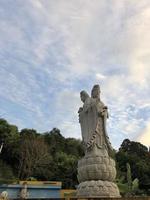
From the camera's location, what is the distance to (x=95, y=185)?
9.09 metres

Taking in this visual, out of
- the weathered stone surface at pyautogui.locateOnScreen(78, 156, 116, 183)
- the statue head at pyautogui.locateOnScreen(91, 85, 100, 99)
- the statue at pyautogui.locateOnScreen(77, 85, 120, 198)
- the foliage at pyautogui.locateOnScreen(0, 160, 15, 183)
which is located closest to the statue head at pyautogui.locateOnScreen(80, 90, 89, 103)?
the statue at pyautogui.locateOnScreen(77, 85, 120, 198)

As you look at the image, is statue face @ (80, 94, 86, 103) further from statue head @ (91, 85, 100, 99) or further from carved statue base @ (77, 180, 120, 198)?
carved statue base @ (77, 180, 120, 198)

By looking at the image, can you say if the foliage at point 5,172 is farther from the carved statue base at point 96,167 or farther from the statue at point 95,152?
the carved statue base at point 96,167

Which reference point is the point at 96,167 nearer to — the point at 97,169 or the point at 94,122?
the point at 97,169

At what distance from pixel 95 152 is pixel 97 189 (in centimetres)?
121

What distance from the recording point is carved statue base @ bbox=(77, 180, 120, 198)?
890 cm

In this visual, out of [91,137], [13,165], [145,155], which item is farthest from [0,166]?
[91,137]

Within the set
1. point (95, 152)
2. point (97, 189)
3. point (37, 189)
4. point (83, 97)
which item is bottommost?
point (97, 189)

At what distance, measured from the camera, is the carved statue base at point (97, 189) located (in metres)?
8.90

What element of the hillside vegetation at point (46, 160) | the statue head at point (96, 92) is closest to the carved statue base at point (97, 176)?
the statue head at point (96, 92)

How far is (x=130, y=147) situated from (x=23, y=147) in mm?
14549

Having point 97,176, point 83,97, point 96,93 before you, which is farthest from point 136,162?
point 97,176

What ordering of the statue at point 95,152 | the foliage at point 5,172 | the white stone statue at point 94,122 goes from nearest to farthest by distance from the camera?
the statue at point 95,152 < the white stone statue at point 94,122 < the foliage at point 5,172

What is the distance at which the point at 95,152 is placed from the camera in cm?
982
